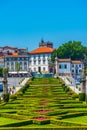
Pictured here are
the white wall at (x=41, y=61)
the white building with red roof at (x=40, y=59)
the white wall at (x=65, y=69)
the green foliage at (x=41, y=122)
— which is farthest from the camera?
the white wall at (x=41, y=61)

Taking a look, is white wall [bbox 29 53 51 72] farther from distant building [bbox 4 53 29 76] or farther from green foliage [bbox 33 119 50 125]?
green foliage [bbox 33 119 50 125]

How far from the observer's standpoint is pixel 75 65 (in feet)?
435

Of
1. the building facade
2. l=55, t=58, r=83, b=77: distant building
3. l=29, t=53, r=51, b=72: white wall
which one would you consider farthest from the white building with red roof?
l=55, t=58, r=83, b=77: distant building

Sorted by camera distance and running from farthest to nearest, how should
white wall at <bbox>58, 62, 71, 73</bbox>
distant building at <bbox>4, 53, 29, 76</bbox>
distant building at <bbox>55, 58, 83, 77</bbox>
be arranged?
1. distant building at <bbox>4, 53, 29, 76</bbox>
2. white wall at <bbox>58, 62, 71, 73</bbox>
3. distant building at <bbox>55, 58, 83, 77</bbox>

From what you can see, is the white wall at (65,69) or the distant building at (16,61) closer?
the white wall at (65,69)

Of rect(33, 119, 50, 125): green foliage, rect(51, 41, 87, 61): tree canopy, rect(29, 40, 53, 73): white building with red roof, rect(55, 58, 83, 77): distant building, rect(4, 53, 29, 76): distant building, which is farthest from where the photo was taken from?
rect(29, 40, 53, 73): white building with red roof

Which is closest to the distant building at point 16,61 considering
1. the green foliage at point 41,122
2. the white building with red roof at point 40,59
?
the white building with red roof at point 40,59

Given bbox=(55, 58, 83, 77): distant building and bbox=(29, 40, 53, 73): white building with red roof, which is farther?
bbox=(29, 40, 53, 73): white building with red roof

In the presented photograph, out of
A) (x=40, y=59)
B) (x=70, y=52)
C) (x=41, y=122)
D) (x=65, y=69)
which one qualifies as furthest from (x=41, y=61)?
(x=41, y=122)

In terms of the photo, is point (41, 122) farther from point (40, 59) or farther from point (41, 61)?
point (40, 59)

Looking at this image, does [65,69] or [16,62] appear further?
[16,62]

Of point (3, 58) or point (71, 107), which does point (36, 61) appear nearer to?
point (3, 58)

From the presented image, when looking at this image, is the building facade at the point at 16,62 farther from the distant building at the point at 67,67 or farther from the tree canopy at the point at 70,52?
the distant building at the point at 67,67

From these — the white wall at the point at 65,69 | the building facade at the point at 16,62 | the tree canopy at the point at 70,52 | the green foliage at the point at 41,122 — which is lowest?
the green foliage at the point at 41,122
